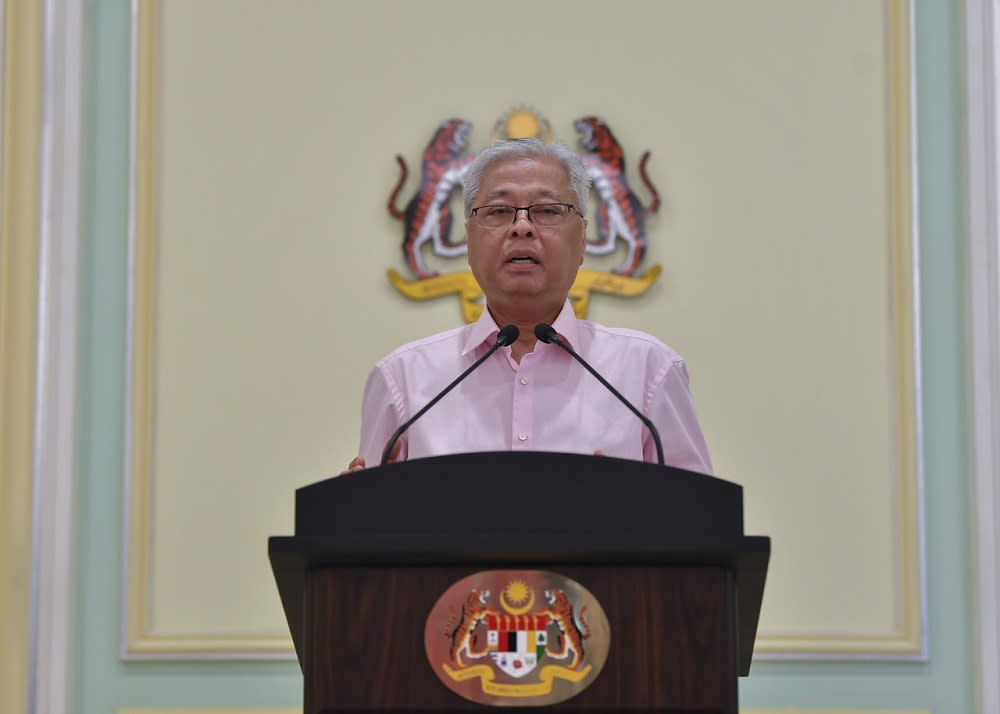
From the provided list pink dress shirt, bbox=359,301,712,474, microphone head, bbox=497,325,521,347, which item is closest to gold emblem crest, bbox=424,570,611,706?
microphone head, bbox=497,325,521,347

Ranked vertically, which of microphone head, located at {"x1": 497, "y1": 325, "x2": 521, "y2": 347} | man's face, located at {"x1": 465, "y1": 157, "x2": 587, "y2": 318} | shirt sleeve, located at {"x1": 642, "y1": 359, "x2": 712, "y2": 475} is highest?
man's face, located at {"x1": 465, "y1": 157, "x2": 587, "y2": 318}

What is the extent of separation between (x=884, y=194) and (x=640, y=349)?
1.58m

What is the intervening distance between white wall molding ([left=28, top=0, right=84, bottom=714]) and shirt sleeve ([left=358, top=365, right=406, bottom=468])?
1454 millimetres

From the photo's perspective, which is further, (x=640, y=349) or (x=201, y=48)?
(x=201, y=48)

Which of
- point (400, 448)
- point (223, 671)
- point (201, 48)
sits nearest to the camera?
point (400, 448)

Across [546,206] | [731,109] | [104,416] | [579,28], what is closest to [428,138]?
[579,28]

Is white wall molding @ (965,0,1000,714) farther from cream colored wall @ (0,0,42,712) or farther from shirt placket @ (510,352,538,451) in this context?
cream colored wall @ (0,0,42,712)

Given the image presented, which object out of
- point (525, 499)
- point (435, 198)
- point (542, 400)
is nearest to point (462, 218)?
point (435, 198)

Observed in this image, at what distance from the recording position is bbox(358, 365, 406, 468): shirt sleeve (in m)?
2.20

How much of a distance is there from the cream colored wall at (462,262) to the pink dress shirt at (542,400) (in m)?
1.20

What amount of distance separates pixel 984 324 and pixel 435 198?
1526mm

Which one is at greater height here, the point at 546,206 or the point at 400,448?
the point at 546,206

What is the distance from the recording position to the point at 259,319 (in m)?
3.49

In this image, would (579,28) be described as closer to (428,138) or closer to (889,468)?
(428,138)
